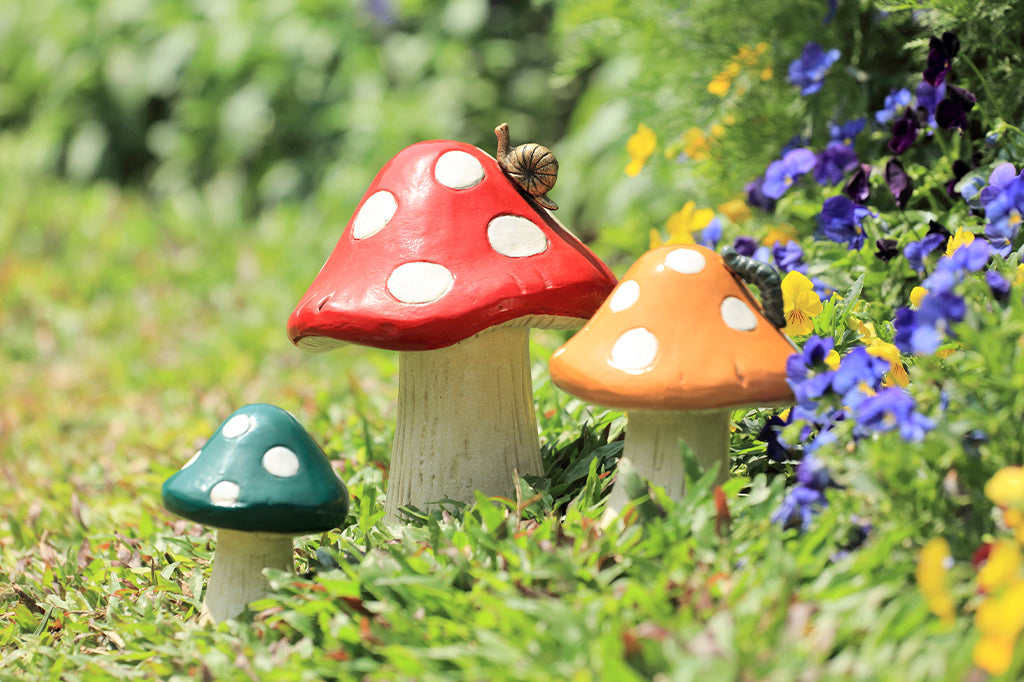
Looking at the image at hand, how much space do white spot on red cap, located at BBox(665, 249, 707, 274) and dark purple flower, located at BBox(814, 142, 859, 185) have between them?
2.95 feet

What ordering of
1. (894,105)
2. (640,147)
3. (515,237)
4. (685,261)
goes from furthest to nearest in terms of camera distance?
(640,147) < (894,105) < (515,237) < (685,261)

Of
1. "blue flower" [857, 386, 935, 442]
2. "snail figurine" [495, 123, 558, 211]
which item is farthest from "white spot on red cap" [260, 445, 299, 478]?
"blue flower" [857, 386, 935, 442]

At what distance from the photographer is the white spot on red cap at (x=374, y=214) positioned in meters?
2.19

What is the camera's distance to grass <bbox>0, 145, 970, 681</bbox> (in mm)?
1543

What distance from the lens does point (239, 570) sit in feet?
6.74

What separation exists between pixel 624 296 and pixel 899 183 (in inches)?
39.8

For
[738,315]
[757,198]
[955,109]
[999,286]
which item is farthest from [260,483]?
[955,109]

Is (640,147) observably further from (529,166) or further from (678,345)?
(678,345)

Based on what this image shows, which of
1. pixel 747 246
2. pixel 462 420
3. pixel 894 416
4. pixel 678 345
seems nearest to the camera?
pixel 894 416

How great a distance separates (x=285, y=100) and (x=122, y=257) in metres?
1.83

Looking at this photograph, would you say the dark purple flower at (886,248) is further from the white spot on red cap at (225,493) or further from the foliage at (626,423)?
the white spot on red cap at (225,493)

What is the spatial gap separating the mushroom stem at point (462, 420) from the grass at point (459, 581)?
0.08 metres

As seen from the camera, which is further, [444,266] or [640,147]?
[640,147]

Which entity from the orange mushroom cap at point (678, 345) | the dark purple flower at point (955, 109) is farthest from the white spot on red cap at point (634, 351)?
the dark purple flower at point (955, 109)
